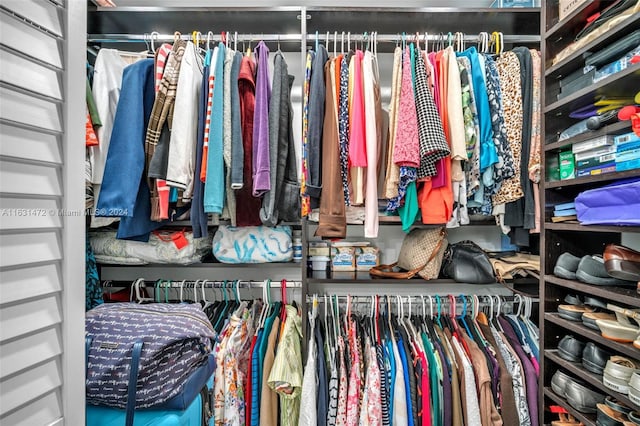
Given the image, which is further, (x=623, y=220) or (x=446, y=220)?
(x=446, y=220)

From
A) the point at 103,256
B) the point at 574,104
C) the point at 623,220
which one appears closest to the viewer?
the point at 623,220

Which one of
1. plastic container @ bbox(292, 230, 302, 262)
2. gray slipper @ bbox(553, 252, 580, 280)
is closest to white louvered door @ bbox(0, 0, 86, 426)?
plastic container @ bbox(292, 230, 302, 262)

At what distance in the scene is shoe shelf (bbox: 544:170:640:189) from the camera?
103cm

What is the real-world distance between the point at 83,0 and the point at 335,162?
37.8 inches

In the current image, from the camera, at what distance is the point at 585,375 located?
116cm

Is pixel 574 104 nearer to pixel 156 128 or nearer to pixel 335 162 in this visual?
pixel 335 162

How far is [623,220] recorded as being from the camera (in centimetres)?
102

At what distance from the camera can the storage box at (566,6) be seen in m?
1.25

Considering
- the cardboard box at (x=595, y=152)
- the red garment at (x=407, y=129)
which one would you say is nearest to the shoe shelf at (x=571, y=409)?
the cardboard box at (x=595, y=152)

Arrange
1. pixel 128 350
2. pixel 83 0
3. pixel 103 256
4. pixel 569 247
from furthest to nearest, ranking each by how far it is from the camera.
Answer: pixel 103 256 → pixel 569 247 → pixel 128 350 → pixel 83 0

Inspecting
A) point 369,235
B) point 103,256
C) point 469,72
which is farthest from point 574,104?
point 103,256

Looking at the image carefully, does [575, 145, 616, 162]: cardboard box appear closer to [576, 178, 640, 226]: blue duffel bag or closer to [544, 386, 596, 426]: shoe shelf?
[576, 178, 640, 226]: blue duffel bag

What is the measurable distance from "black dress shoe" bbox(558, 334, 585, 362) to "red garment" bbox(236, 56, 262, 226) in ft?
4.11

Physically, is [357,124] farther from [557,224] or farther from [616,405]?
[616,405]
